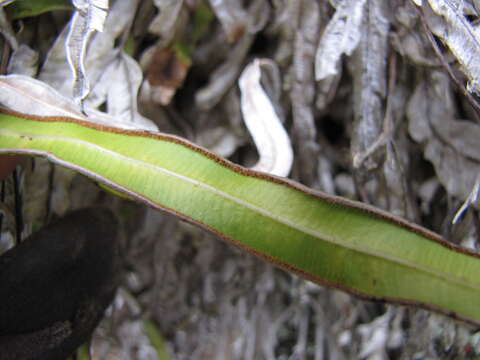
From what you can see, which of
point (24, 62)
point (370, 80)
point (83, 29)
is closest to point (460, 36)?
point (370, 80)

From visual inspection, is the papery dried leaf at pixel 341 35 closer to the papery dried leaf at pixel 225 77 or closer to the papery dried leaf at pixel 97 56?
the papery dried leaf at pixel 225 77

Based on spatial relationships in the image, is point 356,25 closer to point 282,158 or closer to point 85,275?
point 282,158

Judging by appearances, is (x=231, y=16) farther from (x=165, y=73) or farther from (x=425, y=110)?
(x=425, y=110)

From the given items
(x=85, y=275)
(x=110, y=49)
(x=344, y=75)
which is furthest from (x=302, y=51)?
(x=85, y=275)

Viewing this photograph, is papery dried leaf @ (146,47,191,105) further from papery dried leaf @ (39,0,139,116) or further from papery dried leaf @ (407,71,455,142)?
papery dried leaf @ (407,71,455,142)

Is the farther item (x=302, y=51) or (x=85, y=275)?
(x=302, y=51)

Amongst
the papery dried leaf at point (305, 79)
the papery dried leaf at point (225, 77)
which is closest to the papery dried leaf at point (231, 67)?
the papery dried leaf at point (225, 77)
